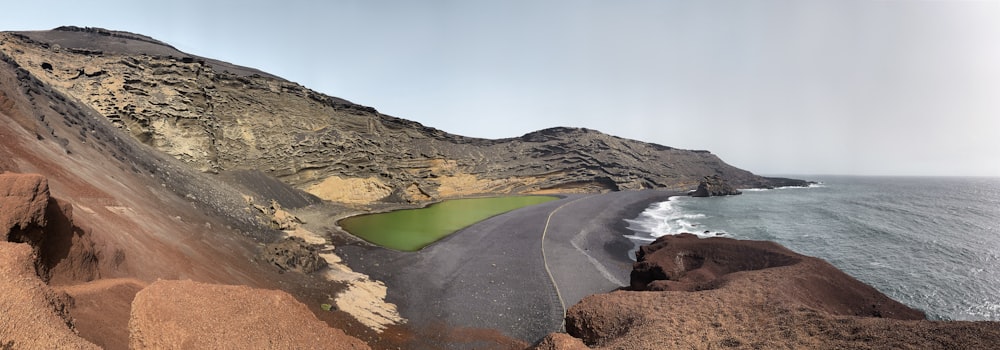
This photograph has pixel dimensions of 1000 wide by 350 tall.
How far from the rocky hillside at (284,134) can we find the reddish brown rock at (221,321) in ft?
54.3

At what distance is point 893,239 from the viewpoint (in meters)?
24.3

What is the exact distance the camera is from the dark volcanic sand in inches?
482

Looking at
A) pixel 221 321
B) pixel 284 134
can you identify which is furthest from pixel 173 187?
pixel 284 134

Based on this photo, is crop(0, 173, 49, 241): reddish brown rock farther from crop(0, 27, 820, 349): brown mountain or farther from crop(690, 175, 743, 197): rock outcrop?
crop(690, 175, 743, 197): rock outcrop

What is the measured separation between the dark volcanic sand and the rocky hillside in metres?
15.9

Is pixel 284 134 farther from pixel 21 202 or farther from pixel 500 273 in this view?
pixel 21 202

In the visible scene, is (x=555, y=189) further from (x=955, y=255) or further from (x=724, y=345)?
(x=724, y=345)

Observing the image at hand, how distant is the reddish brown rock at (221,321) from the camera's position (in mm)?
3814

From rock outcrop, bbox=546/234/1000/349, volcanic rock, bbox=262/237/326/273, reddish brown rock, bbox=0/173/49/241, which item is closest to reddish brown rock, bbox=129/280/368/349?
reddish brown rock, bbox=0/173/49/241

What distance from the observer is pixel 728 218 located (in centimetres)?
3606

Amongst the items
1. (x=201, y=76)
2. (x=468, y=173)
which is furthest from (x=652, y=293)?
(x=468, y=173)

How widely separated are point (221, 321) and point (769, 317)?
7866 mm

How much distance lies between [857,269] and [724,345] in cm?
2123

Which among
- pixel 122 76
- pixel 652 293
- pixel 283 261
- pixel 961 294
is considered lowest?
pixel 961 294
